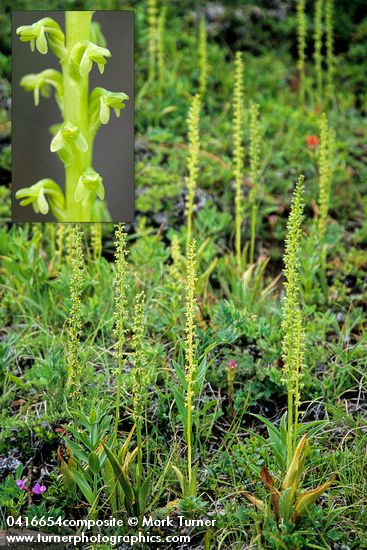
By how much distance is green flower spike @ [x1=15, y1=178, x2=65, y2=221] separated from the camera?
→ 435cm

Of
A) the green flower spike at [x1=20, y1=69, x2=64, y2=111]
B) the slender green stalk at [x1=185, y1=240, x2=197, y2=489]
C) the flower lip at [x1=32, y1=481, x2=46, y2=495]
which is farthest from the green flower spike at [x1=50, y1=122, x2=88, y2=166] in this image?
the flower lip at [x1=32, y1=481, x2=46, y2=495]

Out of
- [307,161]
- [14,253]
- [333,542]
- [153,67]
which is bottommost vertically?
[333,542]

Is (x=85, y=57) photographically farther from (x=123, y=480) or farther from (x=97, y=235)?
(x=123, y=480)

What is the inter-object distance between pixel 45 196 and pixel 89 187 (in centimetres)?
32

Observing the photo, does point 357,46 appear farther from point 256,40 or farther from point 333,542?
point 333,542

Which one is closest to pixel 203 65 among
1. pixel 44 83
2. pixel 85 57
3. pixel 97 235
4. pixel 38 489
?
pixel 44 83

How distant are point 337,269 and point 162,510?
6.94 ft

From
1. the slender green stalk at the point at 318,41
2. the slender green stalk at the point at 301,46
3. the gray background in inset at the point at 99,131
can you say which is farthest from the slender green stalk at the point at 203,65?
the gray background in inset at the point at 99,131

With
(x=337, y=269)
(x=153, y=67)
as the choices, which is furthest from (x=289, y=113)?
(x=337, y=269)

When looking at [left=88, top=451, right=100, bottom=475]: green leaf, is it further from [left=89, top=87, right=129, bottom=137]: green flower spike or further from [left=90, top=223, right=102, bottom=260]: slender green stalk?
[left=89, top=87, right=129, bottom=137]: green flower spike

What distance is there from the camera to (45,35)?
423 cm

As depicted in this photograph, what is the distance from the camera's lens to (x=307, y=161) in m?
5.56

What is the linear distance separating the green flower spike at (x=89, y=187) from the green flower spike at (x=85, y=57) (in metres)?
0.54

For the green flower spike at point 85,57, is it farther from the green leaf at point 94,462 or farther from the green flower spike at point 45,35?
the green leaf at point 94,462
